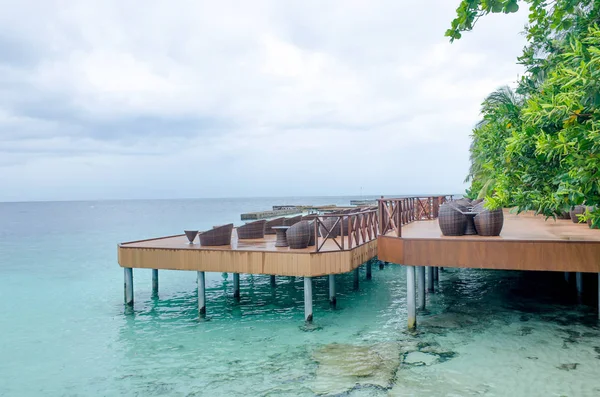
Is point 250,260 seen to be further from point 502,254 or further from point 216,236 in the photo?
point 502,254

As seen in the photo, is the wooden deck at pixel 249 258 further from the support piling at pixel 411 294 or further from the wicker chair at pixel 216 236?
the support piling at pixel 411 294

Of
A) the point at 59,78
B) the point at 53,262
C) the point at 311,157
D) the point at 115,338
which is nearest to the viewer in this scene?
the point at 115,338

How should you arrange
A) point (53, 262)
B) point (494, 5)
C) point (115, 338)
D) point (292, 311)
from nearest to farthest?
point (494, 5) < point (115, 338) < point (292, 311) < point (53, 262)

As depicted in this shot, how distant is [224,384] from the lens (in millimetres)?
7395

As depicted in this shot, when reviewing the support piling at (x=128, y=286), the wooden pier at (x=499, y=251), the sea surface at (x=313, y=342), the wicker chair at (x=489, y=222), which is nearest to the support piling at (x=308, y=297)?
the sea surface at (x=313, y=342)

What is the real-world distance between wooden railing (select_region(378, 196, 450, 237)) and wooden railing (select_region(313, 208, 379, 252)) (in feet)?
2.66

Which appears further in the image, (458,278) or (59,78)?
(59,78)

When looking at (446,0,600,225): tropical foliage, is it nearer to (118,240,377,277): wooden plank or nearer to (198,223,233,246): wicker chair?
(118,240,377,277): wooden plank

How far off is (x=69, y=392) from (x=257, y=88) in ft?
124

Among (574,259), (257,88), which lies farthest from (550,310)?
(257,88)

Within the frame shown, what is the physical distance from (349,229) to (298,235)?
4.28 ft

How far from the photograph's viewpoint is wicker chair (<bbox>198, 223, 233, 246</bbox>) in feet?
38.3

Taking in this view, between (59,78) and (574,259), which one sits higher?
(59,78)

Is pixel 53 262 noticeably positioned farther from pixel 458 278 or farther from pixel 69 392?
pixel 458 278
